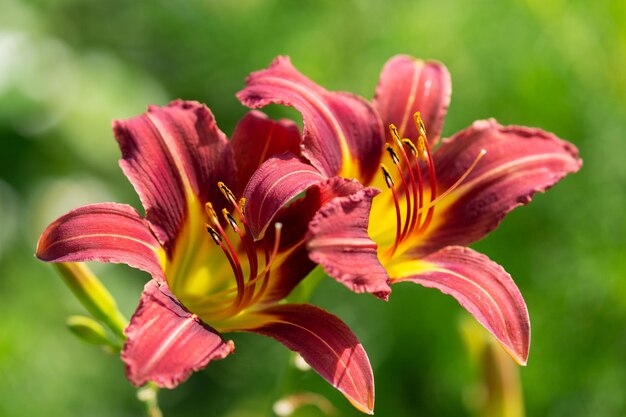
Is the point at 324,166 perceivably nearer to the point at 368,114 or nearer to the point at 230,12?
the point at 368,114

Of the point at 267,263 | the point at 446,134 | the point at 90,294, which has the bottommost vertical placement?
the point at 446,134

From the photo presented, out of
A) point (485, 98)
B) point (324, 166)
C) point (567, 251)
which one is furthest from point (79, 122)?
point (324, 166)

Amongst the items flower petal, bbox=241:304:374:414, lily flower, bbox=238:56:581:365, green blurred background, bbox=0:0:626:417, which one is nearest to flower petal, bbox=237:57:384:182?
lily flower, bbox=238:56:581:365

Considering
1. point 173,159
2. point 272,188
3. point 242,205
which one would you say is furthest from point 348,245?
point 173,159

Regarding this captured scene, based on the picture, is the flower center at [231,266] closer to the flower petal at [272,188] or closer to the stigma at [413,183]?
the flower petal at [272,188]

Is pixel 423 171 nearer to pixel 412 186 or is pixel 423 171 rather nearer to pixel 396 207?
pixel 412 186

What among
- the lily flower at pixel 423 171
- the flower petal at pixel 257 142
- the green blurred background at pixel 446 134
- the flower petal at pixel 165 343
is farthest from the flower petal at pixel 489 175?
the green blurred background at pixel 446 134

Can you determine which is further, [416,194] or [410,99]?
[410,99]
